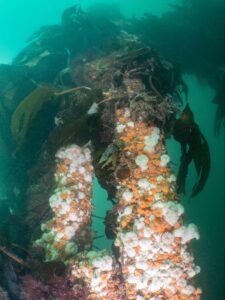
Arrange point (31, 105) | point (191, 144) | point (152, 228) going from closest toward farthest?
point (152, 228) < point (191, 144) < point (31, 105)

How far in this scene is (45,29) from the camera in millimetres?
8258

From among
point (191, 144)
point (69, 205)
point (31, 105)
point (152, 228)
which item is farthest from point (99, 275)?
point (31, 105)

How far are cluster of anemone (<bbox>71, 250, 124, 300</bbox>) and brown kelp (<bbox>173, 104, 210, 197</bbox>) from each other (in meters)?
0.98

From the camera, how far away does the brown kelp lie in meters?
3.04

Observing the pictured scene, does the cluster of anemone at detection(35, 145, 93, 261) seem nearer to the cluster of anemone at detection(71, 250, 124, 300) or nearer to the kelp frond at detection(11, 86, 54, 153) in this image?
the cluster of anemone at detection(71, 250, 124, 300)

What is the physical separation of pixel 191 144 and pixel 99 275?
1.49 meters

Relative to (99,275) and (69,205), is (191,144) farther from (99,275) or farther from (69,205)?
(99,275)

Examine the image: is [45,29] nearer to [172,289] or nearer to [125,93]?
[125,93]

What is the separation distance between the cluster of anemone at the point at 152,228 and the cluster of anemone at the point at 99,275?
0.15m

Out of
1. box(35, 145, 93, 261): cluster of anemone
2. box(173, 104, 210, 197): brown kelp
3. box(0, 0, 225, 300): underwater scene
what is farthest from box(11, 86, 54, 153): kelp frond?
box(173, 104, 210, 197): brown kelp

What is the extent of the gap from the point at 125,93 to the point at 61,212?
1.35 m

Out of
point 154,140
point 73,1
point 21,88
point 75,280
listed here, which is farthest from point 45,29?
point 75,280

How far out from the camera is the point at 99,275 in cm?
270

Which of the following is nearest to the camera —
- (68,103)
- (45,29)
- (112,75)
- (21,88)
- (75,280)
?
(75,280)
